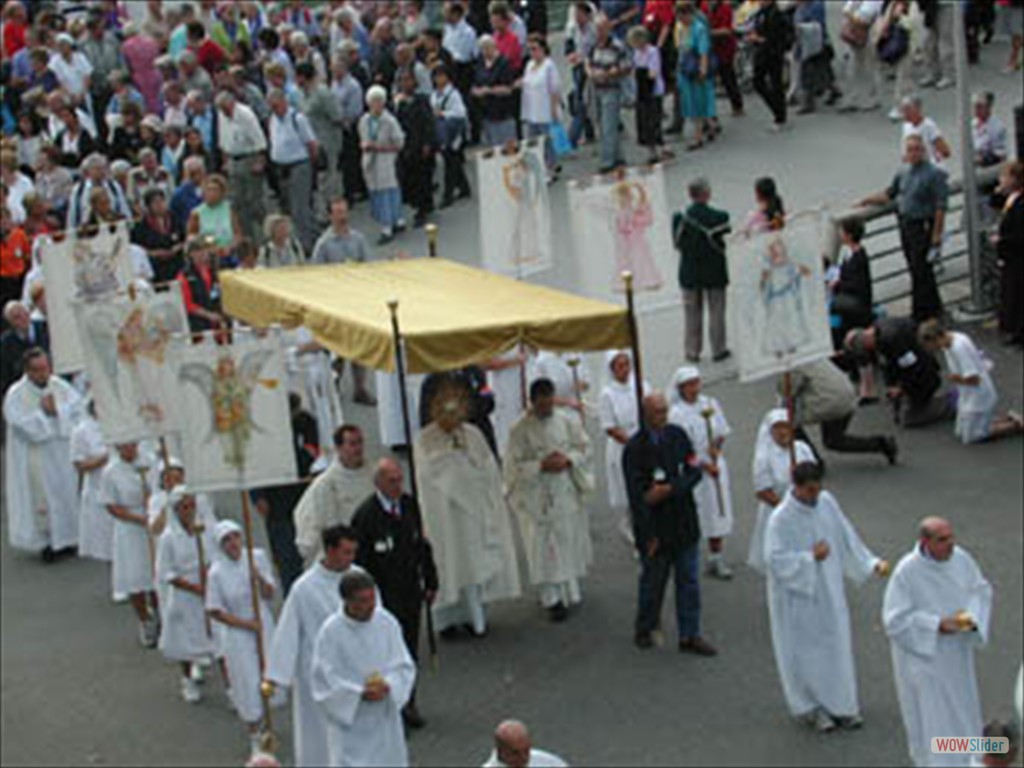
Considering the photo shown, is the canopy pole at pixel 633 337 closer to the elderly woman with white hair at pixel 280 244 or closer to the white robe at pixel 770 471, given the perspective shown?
the white robe at pixel 770 471

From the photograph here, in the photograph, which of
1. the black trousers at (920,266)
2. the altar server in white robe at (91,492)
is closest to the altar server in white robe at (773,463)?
the altar server in white robe at (91,492)

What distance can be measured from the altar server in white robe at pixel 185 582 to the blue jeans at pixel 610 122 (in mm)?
11278

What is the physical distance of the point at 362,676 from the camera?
12.1 m

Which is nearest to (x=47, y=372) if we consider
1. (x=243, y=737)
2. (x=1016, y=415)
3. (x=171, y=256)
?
(x=171, y=256)

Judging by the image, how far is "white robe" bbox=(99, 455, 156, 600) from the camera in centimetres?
1547

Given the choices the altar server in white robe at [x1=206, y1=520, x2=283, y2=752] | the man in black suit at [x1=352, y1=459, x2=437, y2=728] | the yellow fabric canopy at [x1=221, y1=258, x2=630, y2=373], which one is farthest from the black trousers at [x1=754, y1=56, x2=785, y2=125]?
the altar server in white robe at [x1=206, y1=520, x2=283, y2=752]

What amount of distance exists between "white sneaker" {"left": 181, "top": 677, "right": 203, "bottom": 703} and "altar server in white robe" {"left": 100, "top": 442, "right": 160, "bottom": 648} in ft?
3.42

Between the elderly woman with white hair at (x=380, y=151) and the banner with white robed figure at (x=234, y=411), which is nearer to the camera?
the banner with white robed figure at (x=234, y=411)

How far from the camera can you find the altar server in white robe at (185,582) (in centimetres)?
1431

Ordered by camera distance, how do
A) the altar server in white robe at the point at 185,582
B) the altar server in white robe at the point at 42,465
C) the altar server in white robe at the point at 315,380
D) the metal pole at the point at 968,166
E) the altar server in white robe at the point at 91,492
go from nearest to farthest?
the altar server in white robe at the point at 185,582, the altar server in white robe at the point at 315,380, the altar server in white robe at the point at 91,492, the altar server in white robe at the point at 42,465, the metal pole at the point at 968,166

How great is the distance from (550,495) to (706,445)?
120 cm

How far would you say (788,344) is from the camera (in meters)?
14.4

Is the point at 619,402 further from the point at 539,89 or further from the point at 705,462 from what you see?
the point at 539,89

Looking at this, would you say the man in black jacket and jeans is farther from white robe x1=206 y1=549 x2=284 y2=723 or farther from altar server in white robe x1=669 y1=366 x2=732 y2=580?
white robe x1=206 y1=549 x2=284 y2=723
